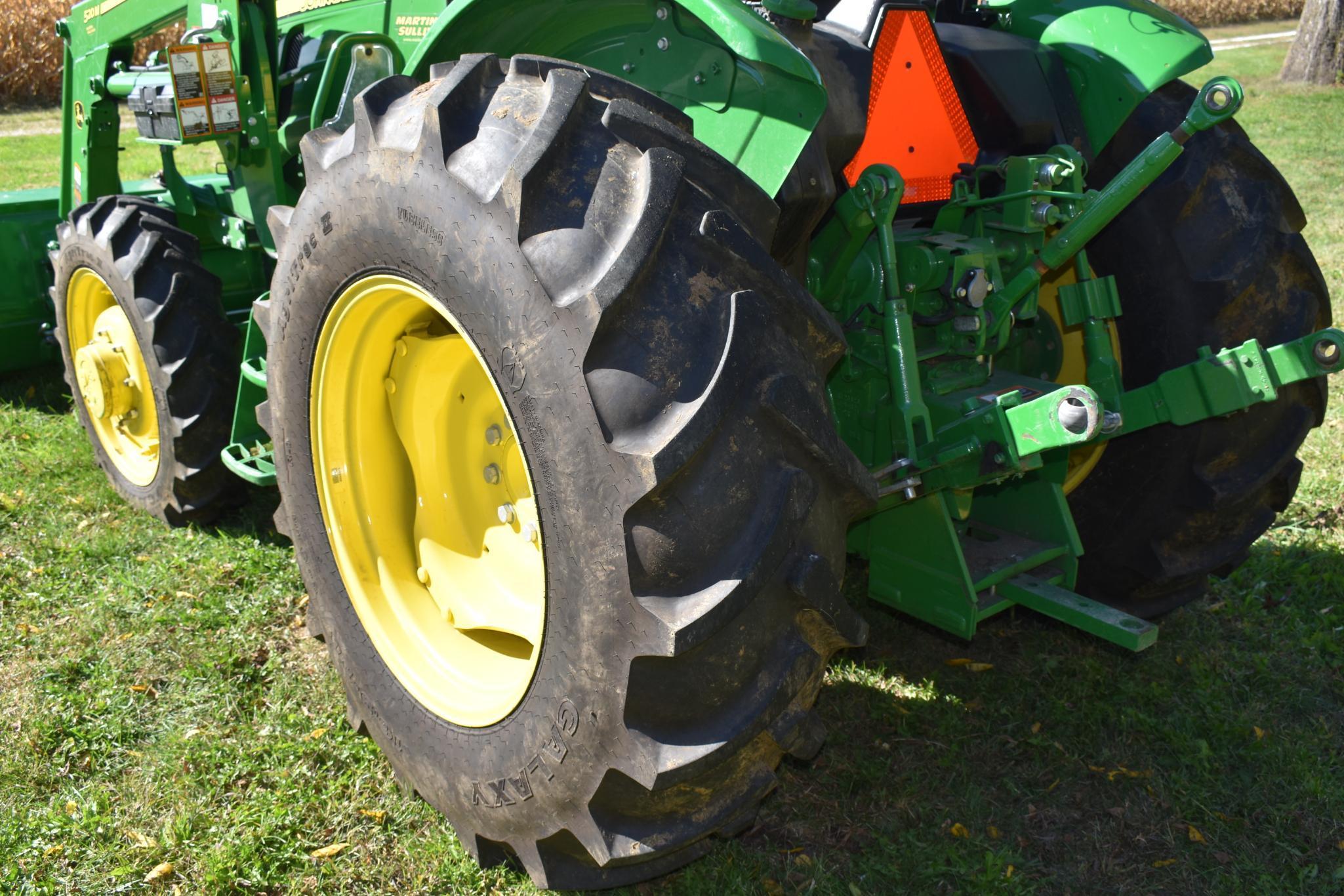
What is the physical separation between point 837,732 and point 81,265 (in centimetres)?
319

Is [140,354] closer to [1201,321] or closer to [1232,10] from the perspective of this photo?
A: [1201,321]

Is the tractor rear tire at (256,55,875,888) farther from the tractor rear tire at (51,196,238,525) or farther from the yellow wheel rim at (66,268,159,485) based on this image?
the yellow wheel rim at (66,268,159,485)

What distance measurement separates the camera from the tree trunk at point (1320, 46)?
1420 cm

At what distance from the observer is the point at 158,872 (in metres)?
2.50

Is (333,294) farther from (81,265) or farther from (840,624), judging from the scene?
(81,265)

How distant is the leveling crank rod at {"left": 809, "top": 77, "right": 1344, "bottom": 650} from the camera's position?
2402 millimetres

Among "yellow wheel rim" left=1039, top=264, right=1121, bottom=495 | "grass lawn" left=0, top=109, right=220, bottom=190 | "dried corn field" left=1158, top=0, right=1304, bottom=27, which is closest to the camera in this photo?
"yellow wheel rim" left=1039, top=264, right=1121, bottom=495

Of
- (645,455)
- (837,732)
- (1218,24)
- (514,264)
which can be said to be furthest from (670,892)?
(1218,24)

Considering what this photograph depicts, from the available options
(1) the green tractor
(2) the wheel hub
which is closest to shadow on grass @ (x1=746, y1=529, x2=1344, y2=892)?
(1) the green tractor

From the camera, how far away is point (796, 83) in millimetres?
2039

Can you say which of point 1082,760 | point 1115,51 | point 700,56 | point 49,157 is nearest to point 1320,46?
point 1115,51

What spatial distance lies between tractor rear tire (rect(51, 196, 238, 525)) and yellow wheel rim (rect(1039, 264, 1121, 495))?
268 cm

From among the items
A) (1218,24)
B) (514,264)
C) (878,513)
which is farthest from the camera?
(1218,24)

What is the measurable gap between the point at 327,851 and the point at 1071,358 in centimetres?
229
